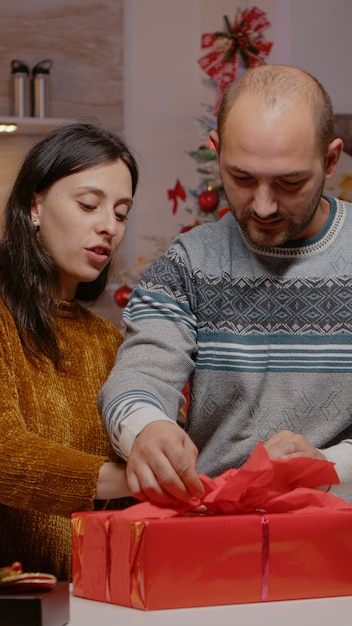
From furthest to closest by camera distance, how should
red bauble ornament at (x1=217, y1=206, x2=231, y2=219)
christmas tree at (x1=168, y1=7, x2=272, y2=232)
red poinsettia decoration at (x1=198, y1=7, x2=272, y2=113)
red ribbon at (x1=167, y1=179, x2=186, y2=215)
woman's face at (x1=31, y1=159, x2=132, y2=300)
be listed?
1. red ribbon at (x1=167, y1=179, x2=186, y2=215)
2. red poinsettia decoration at (x1=198, y1=7, x2=272, y2=113)
3. christmas tree at (x1=168, y1=7, x2=272, y2=232)
4. red bauble ornament at (x1=217, y1=206, x2=231, y2=219)
5. woman's face at (x1=31, y1=159, x2=132, y2=300)

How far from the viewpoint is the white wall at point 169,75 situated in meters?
4.76

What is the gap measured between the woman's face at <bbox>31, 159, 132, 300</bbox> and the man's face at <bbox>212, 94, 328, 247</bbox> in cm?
40

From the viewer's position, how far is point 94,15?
478 cm

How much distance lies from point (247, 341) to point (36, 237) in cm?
56

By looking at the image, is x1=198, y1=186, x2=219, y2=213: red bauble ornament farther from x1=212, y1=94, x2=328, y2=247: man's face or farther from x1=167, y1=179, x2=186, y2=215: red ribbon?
x1=212, y1=94, x2=328, y2=247: man's face

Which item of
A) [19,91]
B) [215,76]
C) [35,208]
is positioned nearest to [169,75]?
[215,76]

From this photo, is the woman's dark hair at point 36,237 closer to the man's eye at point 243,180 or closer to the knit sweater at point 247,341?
the knit sweater at point 247,341

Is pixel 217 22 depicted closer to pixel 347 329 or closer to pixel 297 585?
pixel 347 329

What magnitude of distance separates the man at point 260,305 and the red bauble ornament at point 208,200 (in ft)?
9.71

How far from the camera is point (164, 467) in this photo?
1.09 meters

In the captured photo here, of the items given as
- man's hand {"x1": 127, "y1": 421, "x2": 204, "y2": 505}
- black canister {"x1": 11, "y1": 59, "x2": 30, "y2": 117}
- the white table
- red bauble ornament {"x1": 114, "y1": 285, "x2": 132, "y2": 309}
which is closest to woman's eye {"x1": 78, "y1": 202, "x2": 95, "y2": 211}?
man's hand {"x1": 127, "y1": 421, "x2": 204, "y2": 505}

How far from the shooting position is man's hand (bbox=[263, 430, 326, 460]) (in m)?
1.17

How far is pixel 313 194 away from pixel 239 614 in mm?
601

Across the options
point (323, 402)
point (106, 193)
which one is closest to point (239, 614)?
point (323, 402)
